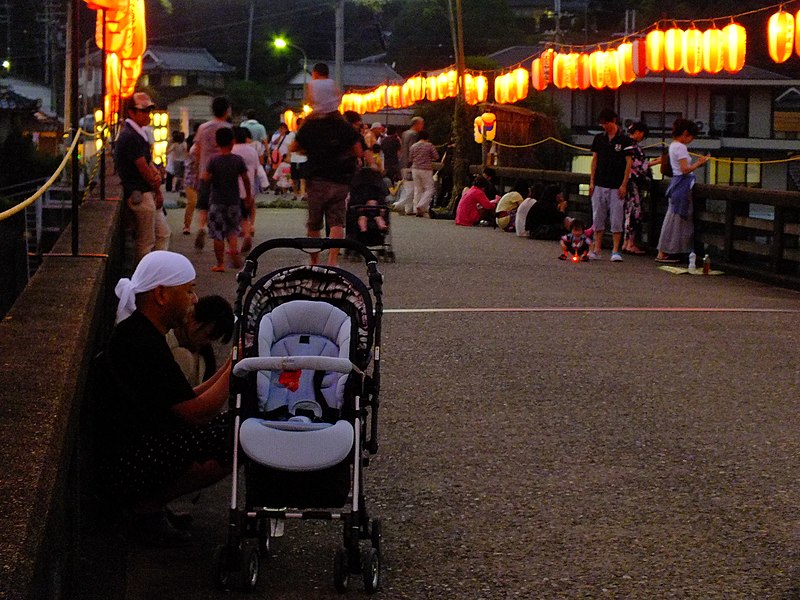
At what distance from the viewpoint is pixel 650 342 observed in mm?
9727

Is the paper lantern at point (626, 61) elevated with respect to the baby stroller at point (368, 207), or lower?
elevated

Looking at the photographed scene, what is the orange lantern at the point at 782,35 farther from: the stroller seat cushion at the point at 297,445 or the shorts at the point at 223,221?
the stroller seat cushion at the point at 297,445

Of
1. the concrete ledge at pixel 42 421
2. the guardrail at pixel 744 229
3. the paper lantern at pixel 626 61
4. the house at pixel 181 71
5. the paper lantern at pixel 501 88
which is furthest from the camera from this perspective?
the house at pixel 181 71

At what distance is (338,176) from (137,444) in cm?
789

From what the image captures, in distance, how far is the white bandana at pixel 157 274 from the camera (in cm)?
482

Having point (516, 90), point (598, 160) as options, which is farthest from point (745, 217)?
point (516, 90)

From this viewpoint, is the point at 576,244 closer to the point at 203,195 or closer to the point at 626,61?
the point at 203,195

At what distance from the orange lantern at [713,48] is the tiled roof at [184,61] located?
225ft

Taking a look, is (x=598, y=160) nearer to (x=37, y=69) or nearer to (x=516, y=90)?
(x=516, y=90)

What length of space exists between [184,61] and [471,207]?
66.2 metres

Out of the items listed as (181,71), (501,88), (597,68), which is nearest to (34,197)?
(597,68)

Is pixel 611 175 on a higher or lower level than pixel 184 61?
lower

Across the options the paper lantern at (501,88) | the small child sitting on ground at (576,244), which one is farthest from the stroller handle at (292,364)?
the paper lantern at (501,88)

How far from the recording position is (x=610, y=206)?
643 inches
